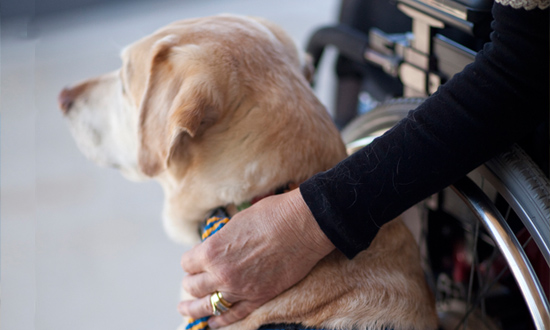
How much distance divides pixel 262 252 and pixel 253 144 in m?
0.20

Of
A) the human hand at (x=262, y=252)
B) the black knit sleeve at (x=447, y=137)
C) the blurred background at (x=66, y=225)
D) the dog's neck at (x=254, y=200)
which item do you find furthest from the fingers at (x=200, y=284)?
the blurred background at (x=66, y=225)

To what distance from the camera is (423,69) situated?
1093 mm

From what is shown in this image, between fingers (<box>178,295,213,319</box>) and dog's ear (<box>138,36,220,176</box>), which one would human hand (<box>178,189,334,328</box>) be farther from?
dog's ear (<box>138,36,220,176</box>)

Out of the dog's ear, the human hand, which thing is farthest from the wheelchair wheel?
the dog's ear

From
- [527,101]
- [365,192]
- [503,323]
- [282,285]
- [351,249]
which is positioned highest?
[527,101]

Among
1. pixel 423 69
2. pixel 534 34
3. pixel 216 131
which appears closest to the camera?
pixel 534 34

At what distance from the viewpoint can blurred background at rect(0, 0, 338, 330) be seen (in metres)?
1.88

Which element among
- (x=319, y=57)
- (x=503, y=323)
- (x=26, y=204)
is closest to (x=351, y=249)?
(x=503, y=323)

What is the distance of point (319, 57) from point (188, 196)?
0.89 meters

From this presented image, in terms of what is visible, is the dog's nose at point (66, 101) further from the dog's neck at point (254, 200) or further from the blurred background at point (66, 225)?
the dog's neck at point (254, 200)

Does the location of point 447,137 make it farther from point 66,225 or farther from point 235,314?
point 66,225

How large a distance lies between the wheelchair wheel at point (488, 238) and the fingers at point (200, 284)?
444mm

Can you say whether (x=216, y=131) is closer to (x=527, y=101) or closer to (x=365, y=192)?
(x=365, y=192)

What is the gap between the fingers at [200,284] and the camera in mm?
875
